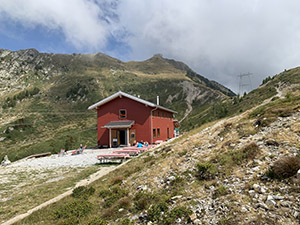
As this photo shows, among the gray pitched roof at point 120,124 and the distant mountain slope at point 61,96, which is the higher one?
the distant mountain slope at point 61,96

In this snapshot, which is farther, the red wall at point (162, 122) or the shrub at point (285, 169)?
the red wall at point (162, 122)

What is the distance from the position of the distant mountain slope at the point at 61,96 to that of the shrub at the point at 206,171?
109ft

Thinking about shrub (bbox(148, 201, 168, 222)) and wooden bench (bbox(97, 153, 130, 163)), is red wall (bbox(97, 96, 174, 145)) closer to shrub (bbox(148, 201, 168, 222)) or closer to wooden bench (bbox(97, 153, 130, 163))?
wooden bench (bbox(97, 153, 130, 163))

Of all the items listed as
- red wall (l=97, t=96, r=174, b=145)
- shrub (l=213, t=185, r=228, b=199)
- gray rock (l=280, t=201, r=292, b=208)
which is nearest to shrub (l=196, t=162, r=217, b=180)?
shrub (l=213, t=185, r=228, b=199)

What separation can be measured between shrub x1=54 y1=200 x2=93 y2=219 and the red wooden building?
66.9 feet

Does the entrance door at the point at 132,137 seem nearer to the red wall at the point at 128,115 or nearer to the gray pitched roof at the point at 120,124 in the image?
the red wall at the point at 128,115

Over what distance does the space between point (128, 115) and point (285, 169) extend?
85.1ft

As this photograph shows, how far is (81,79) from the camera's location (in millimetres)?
104438

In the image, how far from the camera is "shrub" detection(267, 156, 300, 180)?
17.9ft

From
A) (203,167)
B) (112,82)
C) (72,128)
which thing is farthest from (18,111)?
(203,167)

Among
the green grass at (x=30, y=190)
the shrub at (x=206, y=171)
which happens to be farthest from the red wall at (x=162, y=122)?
the shrub at (x=206, y=171)

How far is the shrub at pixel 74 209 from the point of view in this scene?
6840 mm

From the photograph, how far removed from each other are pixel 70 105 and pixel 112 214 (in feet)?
272

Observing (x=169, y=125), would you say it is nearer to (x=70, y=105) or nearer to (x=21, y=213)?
(x=21, y=213)
